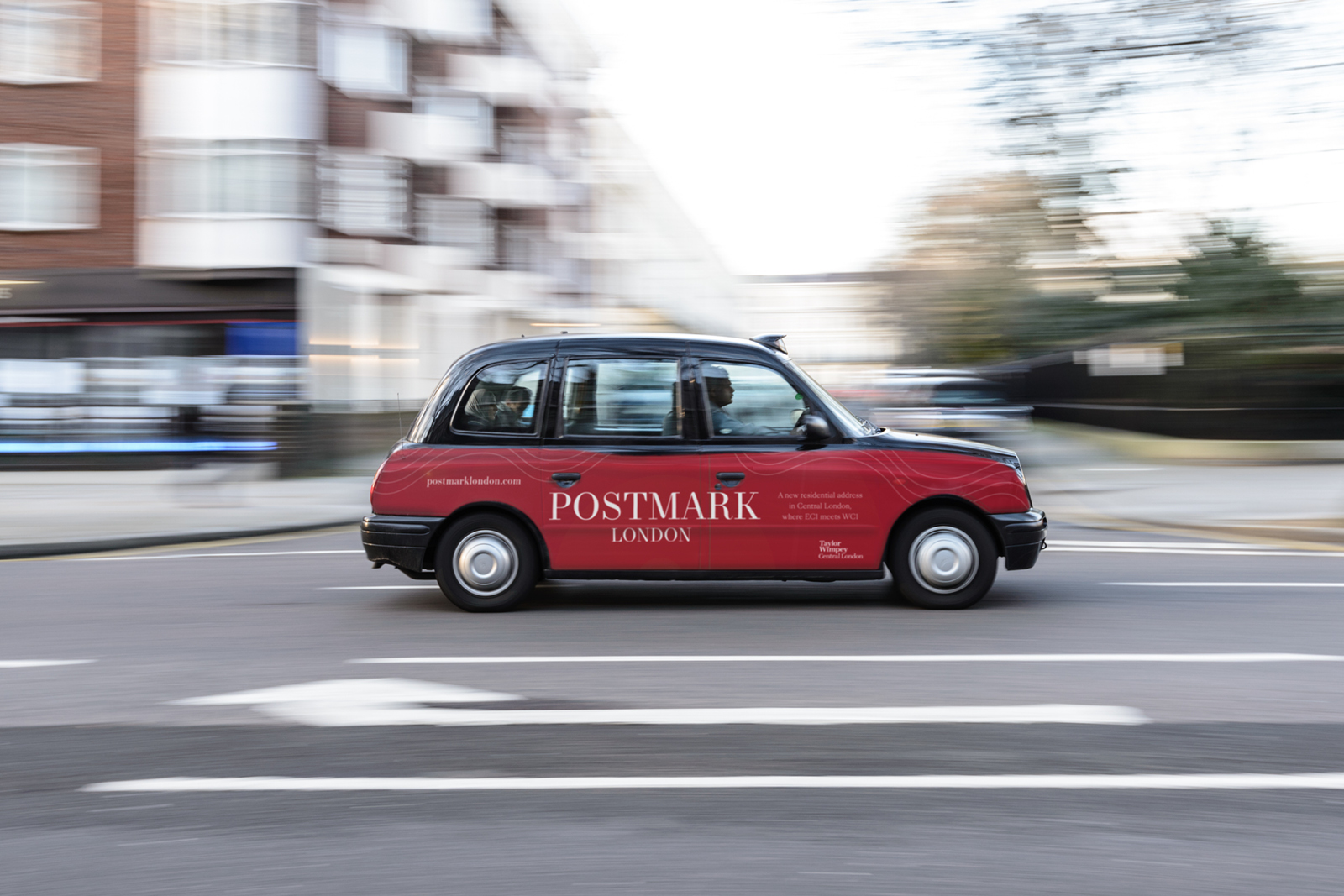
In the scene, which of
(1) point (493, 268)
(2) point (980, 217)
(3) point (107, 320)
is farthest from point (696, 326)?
(2) point (980, 217)

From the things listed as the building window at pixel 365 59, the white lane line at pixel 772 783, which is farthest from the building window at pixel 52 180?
the white lane line at pixel 772 783

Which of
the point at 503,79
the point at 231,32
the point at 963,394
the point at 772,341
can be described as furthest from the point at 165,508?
the point at 503,79

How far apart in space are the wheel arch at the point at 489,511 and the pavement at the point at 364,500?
5.52 metres

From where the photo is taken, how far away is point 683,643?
681 centimetres

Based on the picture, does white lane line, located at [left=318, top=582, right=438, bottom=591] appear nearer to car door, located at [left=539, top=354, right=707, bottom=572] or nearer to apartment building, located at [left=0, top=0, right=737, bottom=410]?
car door, located at [left=539, top=354, right=707, bottom=572]

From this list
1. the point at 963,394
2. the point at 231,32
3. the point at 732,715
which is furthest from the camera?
the point at 231,32

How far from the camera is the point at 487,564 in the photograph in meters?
7.78

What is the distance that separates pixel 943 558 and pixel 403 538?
313 centimetres

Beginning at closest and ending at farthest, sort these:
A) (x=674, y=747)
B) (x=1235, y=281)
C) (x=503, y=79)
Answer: (x=674, y=747) < (x=1235, y=281) < (x=503, y=79)

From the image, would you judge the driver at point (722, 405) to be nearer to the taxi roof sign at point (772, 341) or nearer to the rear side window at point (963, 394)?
the taxi roof sign at point (772, 341)

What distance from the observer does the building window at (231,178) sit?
24516 millimetres

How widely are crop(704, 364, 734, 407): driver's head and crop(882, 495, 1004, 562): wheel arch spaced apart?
1201 mm

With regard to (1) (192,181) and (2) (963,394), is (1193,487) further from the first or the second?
(1) (192,181)

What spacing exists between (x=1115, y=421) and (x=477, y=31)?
61.9 feet
